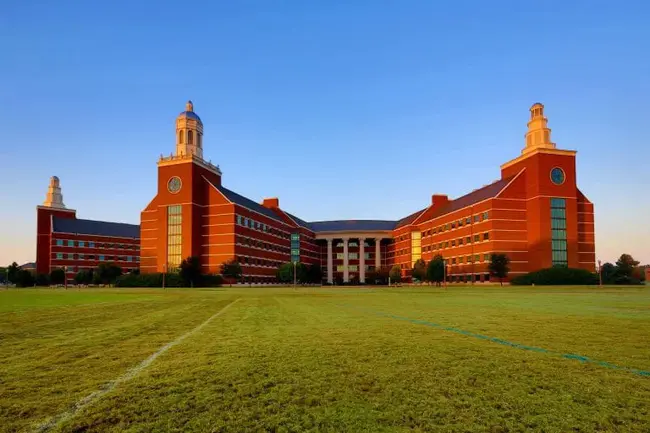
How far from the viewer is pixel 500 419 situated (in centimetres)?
530

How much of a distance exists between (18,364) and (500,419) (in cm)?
828

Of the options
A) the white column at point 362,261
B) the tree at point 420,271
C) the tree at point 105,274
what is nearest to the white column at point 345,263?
the white column at point 362,261

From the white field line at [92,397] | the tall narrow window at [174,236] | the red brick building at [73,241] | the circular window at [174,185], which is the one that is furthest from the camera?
the red brick building at [73,241]

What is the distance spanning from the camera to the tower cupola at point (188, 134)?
319 ft

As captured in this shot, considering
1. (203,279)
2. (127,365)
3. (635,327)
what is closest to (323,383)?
(127,365)

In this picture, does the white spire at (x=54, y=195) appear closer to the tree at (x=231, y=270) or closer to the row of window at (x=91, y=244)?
the row of window at (x=91, y=244)

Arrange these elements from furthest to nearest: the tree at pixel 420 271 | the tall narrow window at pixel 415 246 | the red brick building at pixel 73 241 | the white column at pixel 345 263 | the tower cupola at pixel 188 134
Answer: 1. the white column at pixel 345 263
2. the red brick building at pixel 73 241
3. the tall narrow window at pixel 415 246
4. the tree at pixel 420 271
5. the tower cupola at pixel 188 134

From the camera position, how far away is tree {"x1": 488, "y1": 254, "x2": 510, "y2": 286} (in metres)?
80.2

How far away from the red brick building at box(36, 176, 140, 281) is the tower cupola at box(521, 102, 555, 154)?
116 meters

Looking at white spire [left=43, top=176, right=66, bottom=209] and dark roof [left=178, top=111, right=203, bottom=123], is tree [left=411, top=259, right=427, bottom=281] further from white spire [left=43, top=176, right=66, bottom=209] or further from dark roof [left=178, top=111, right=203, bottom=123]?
white spire [left=43, top=176, right=66, bottom=209]

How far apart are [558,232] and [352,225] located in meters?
80.7

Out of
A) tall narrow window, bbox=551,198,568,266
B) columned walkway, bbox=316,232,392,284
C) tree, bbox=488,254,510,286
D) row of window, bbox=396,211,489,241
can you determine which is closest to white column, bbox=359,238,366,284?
columned walkway, bbox=316,232,392,284

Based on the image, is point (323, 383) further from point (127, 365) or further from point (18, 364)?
point (18, 364)

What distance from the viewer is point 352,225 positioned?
6250 inches
